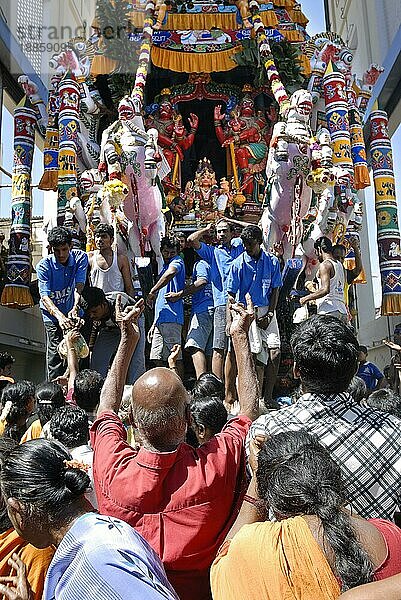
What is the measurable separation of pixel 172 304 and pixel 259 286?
986 mm

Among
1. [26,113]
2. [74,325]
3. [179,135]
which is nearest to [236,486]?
[74,325]

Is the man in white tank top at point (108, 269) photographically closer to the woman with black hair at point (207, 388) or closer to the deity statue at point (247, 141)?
the woman with black hair at point (207, 388)

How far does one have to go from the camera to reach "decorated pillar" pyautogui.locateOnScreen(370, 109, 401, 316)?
10547 millimetres

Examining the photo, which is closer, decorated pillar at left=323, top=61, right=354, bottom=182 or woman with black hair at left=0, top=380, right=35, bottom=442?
woman with black hair at left=0, top=380, right=35, bottom=442

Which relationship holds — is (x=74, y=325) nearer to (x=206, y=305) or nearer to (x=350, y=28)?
(x=206, y=305)

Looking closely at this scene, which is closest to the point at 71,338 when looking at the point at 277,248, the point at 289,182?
the point at 277,248

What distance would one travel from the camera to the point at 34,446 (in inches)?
64.1

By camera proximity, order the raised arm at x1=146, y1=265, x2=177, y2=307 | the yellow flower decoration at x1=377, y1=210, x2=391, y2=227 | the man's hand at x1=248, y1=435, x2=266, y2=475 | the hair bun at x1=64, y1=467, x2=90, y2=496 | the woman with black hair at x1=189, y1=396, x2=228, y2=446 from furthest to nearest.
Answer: the yellow flower decoration at x1=377, y1=210, x2=391, y2=227 < the raised arm at x1=146, y1=265, x2=177, y2=307 < the woman with black hair at x1=189, y1=396, x2=228, y2=446 < the man's hand at x1=248, y1=435, x2=266, y2=475 < the hair bun at x1=64, y1=467, x2=90, y2=496

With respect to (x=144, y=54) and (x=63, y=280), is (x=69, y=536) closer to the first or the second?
(x=63, y=280)

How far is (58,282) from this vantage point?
5641 millimetres

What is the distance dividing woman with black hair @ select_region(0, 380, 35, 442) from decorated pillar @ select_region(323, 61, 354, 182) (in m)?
7.12

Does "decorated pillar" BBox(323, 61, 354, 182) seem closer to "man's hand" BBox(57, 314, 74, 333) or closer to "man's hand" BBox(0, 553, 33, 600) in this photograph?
"man's hand" BBox(57, 314, 74, 333)

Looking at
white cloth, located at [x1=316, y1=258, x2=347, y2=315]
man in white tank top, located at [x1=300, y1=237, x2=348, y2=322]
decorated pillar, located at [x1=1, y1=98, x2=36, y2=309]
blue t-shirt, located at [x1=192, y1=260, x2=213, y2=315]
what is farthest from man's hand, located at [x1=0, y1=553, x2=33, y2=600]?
decorated pillar, located at [x1=1, y1=98, x2=36, y2=309]

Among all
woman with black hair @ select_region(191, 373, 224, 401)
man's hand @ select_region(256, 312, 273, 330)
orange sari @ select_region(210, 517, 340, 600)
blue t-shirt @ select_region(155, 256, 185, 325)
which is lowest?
orange sari @ select_region(210, 517, 340, 600)
